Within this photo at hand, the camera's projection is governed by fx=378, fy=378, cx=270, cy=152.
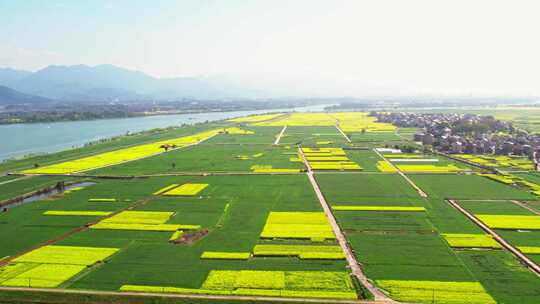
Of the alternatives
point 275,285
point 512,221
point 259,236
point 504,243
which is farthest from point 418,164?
point 275,285

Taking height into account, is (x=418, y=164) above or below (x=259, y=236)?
above

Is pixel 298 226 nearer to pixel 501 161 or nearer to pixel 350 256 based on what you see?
pixel 350 256

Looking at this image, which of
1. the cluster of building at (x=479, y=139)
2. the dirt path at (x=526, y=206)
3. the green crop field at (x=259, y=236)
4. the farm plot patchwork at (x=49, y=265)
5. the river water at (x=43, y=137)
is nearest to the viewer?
the green crop field at (x=259, y=236)

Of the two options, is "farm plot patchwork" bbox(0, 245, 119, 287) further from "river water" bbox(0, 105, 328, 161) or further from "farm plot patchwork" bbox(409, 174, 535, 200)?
"river water" bbox(0, 105, 328, 161)

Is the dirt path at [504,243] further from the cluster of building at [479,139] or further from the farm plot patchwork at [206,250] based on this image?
the cluster of building at [479,139]

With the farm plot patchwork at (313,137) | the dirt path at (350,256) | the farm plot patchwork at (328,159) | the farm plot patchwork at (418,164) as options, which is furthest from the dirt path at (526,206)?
the farm plot patchwork at (313,137)

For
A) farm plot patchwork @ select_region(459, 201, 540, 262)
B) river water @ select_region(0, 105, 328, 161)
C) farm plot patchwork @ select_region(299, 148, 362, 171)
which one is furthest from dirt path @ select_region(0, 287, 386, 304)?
river water @ select_region(0, 105, 328, 161)

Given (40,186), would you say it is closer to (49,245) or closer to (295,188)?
(49,245)

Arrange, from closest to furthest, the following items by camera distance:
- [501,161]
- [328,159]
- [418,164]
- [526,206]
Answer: [526,206], [418,164], [501,161], [328,159]
